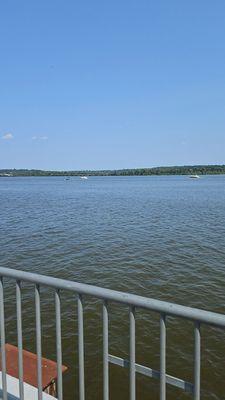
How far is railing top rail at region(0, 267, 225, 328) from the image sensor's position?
2176 mm

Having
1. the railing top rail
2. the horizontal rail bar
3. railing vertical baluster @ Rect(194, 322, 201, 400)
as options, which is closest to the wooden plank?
the railing top rail

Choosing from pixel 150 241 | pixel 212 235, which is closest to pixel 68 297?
pixel 150 241

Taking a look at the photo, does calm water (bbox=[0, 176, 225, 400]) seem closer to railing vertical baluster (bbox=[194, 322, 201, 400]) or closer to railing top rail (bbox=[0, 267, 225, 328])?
railing top rail (bbox=[0, 267, 225, 328])

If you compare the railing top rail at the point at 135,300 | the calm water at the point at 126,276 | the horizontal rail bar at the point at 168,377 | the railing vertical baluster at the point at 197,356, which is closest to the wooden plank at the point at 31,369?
the calm water at the point at 126,276

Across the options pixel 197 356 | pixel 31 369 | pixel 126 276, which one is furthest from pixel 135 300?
pixel 126 276

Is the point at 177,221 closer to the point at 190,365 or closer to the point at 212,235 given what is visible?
the point at 212,235

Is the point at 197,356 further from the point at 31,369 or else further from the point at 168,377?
the point at 31,369

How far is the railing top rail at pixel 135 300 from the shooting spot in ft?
7.14

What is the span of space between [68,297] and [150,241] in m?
8.99

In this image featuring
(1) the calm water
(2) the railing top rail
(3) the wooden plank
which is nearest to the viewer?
(2) the railing top rail

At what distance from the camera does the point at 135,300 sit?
2408 millimetres

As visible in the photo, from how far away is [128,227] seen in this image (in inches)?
961

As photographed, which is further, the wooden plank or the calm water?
the calm water

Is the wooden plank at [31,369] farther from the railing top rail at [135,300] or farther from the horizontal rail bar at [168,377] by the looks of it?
the horizontal rail bar at [168,377]
